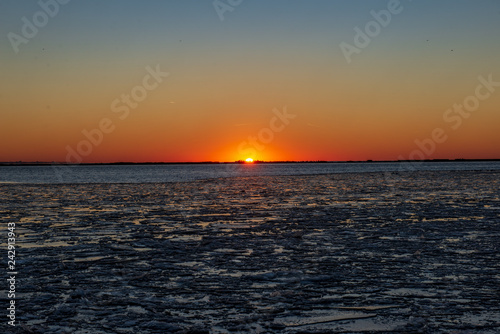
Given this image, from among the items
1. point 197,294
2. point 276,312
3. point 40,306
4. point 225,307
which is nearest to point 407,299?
point 276,312

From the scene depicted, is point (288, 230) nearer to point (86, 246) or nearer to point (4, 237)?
point (86, 246)

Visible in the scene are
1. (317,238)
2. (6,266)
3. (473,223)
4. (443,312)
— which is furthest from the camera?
→ (473,223)

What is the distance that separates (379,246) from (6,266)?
28.5 ft

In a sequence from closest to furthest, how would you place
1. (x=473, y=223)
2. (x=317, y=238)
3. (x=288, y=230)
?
1. (x=317, y=238)
2. (x=288, y=230)
3. (x=473, y=223)

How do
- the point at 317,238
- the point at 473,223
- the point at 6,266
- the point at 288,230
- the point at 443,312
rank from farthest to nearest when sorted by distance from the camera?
the point at 473,223
the point at 288,230
the point at 317,238
the point at 6,266
the point at 443,312

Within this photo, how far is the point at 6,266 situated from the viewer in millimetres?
10367

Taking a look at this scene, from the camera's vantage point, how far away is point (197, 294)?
8156mm

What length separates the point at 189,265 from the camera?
416 inches

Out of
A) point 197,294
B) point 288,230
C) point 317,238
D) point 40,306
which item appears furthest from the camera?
point 288,230

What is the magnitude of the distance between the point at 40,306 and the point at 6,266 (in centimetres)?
341

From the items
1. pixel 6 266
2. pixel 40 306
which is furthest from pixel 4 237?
pixel 40 306

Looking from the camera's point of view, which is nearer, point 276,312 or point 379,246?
point 276,312

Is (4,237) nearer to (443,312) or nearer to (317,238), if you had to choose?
(317,238)

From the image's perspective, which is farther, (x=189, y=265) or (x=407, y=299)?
(x=189, y=265)
